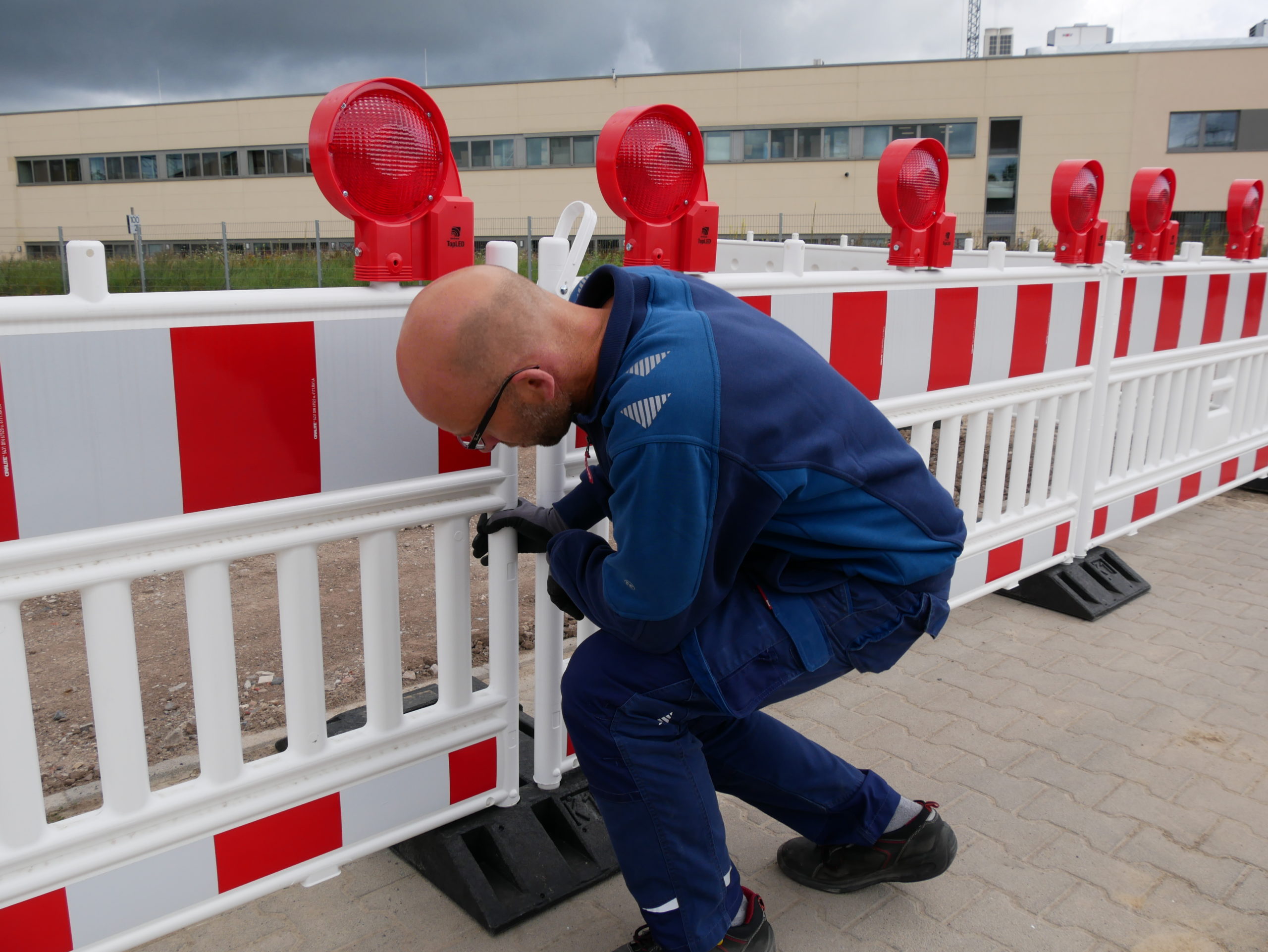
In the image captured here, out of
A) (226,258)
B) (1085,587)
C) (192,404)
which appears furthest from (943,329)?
(226,258)

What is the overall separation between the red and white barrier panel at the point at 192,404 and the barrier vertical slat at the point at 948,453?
7.27 feet

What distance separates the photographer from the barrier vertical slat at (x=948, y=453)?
3754mm

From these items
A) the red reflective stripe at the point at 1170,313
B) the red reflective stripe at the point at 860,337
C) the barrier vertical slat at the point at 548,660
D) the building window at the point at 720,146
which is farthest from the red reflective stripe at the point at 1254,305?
the building window at the point at 720,146

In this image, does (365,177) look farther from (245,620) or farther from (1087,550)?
(1087,550)

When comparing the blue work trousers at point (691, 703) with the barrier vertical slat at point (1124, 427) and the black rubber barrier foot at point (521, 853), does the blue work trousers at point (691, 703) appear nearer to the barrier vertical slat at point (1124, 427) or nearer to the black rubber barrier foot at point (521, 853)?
the black rubber barrier foot at point (521, 853)

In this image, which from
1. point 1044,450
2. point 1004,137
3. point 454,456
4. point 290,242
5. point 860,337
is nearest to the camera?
point 454,456

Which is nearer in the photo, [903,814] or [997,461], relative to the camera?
[903,814]

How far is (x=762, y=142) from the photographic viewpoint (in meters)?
39.9

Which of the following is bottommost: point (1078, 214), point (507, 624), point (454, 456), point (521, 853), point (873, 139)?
point (521, 853)

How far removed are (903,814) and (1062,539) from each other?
8.07 ft

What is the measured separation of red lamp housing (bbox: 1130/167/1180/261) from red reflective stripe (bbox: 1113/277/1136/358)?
33 cm

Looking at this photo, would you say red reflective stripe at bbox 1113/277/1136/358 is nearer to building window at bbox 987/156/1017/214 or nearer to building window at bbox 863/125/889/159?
→ building window at bbox 863/125/889/159

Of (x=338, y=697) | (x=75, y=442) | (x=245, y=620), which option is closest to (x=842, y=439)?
(x=75, y=442)

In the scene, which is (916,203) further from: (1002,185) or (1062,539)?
(1002,185)
